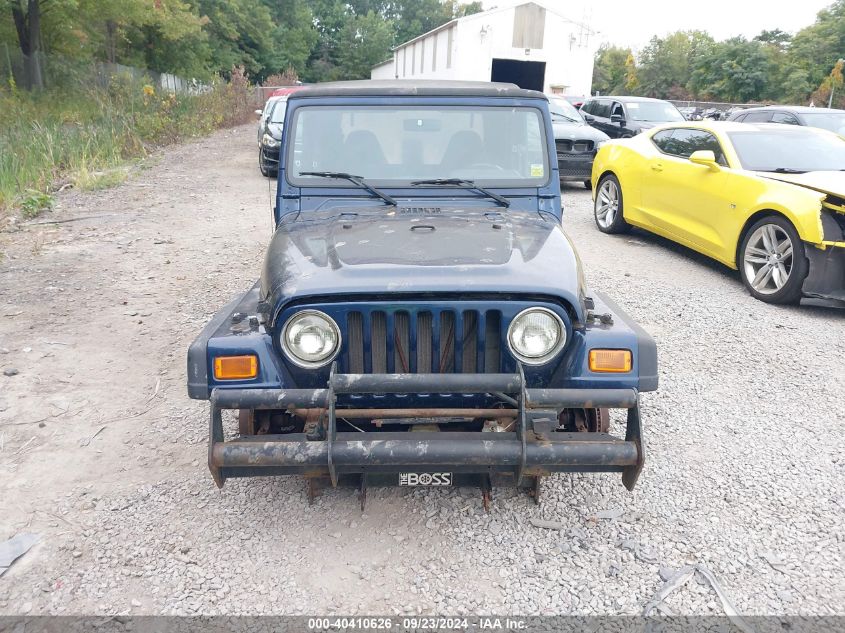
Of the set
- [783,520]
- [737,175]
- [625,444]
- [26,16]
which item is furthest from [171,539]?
[26,16]

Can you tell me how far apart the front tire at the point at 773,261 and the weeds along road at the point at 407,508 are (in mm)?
416

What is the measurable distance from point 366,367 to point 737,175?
536cm

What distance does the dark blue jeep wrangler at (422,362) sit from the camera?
2.56m

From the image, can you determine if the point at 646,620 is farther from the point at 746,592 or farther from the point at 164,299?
the point at 164,299

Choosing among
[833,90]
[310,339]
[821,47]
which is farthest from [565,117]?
[821,47]

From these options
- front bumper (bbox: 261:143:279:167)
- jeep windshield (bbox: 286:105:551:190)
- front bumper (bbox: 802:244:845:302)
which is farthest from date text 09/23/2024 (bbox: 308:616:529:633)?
front bumper (bbox: 261:143:279:167)

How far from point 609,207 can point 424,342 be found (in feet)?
22.2

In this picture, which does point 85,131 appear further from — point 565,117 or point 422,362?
point 422,362

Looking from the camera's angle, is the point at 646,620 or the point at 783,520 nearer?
the point at 646,620

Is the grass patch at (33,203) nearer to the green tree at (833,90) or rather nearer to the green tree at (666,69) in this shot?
the green tree at (833,90)

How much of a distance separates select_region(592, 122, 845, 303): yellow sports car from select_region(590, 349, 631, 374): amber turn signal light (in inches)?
156

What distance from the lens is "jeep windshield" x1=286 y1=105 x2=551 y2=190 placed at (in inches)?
151

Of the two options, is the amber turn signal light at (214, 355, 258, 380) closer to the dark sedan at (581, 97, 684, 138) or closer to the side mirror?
the side mirror

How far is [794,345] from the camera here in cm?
532
